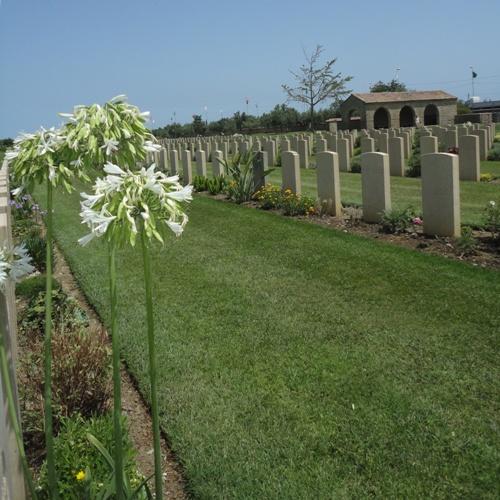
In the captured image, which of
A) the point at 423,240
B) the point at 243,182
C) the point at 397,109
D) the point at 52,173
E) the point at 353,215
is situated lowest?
the point at 423,240

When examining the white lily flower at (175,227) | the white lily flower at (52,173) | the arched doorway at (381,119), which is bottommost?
the white lily flower at (175,227)

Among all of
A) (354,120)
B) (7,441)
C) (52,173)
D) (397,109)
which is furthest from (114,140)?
(354,120)

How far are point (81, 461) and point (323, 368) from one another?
201cm

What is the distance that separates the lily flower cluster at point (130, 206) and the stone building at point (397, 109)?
164 feet

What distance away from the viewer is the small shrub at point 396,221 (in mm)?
8758

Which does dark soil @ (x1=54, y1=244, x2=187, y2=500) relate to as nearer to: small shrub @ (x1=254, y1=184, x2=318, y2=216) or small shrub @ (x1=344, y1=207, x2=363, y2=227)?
small shrub @ (x1=344, y1=207, x2=363, y2=227)

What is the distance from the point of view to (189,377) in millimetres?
4469

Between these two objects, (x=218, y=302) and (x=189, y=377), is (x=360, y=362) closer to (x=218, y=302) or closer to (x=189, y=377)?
(x=189, y=377)

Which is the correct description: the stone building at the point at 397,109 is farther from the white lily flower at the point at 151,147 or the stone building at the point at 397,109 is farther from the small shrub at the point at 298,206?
the white lily flower at the point at 151,147

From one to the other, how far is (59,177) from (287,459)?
6.77ft

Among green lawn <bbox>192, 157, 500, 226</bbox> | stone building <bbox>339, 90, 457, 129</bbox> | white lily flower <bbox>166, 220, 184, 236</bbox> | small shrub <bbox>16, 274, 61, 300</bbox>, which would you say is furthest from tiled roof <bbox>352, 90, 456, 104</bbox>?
white lily flower <bbox>166, 220, 184, 236</bbox>

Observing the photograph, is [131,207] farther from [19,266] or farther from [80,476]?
[80,476]

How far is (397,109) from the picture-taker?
51094mm

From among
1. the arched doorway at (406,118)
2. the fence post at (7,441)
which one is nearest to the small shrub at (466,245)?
the fence post at (7,441)
